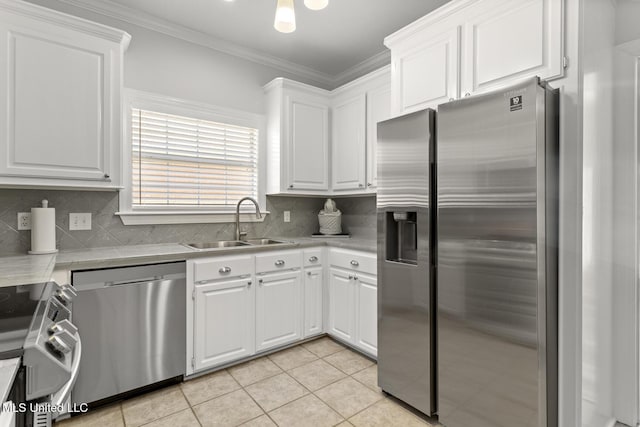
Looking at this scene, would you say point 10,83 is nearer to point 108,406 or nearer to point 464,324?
point 108,406

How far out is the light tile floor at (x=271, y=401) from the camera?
1.90m

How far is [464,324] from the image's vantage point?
1.70 meters

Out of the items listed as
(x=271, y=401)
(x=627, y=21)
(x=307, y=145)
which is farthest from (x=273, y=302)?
(x=627, y=21)

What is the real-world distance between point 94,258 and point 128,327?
0.48m

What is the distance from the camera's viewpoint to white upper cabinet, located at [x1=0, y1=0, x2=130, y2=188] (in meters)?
1.89

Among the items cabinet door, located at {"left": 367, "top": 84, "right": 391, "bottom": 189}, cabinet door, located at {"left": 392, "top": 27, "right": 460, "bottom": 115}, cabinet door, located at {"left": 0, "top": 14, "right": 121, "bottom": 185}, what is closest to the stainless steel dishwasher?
cabinet door, located at {"left": 0, "top": 14, "right": 121, "bottom": 185}

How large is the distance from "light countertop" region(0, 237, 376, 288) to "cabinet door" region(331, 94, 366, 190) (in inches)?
30.1

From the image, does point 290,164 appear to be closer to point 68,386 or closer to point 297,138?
point 297,138

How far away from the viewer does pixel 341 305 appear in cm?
282

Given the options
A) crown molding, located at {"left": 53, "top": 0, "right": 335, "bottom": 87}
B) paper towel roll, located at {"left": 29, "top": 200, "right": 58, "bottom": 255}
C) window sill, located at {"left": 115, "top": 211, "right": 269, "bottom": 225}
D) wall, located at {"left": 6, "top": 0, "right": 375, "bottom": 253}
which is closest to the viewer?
paper towel roll, located at {"left": 29, "top": 200, "right": 58, "bottom": 255}

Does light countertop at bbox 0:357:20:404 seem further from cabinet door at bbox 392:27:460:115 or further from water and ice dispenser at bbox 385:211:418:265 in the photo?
cabinet door at bbox 392:27:460:115

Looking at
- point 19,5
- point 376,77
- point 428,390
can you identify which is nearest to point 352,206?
point 376,77

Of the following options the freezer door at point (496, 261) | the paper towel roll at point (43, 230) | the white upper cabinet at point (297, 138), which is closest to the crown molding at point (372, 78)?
the white upper cabinet at point (297, 138)

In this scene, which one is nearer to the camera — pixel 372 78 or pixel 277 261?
pixel 277 261
